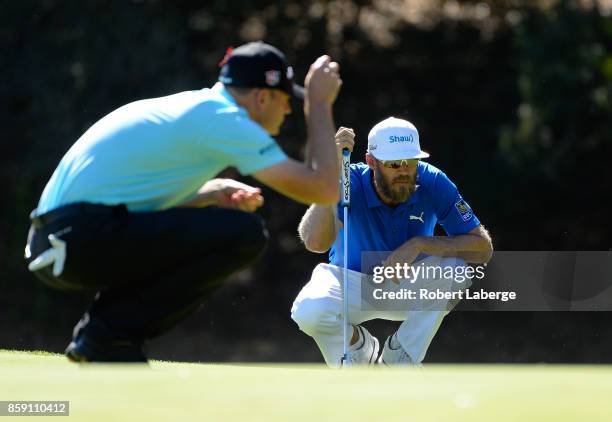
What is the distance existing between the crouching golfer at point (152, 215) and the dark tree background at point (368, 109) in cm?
1086

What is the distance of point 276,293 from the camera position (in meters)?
17.9

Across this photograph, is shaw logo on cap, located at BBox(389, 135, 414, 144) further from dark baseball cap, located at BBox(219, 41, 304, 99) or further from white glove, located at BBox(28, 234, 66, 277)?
white glove, located at BBox(28, 234, 66, 277)

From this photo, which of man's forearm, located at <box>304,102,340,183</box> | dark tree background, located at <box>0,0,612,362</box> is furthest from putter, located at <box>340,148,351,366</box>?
dark tree background, located at <box>0,0,612,362</box>

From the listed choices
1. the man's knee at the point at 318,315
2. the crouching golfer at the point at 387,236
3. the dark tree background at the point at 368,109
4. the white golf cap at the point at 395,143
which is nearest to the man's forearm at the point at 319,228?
the crouching golfer at the point at 387,236

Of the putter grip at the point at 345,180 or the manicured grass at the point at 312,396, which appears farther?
the putter grip at the point at 345,180

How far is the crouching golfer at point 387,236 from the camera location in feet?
24.8

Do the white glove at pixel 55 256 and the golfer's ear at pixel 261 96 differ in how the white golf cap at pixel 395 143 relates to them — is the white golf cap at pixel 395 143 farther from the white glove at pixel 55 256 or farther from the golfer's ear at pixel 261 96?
the white glove at pixel 55 256

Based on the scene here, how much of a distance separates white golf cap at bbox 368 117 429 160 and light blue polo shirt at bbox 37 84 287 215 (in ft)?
9.93

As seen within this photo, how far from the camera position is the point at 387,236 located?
25.8 feet

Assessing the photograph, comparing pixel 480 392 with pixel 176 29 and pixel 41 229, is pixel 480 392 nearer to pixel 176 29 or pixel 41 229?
pixel 41 229

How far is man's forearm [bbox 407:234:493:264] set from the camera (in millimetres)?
7613

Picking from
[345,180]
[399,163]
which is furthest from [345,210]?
[399,163]

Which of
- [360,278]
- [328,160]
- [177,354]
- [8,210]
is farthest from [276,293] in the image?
[328,160]

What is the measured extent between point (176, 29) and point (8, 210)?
10.9ft
